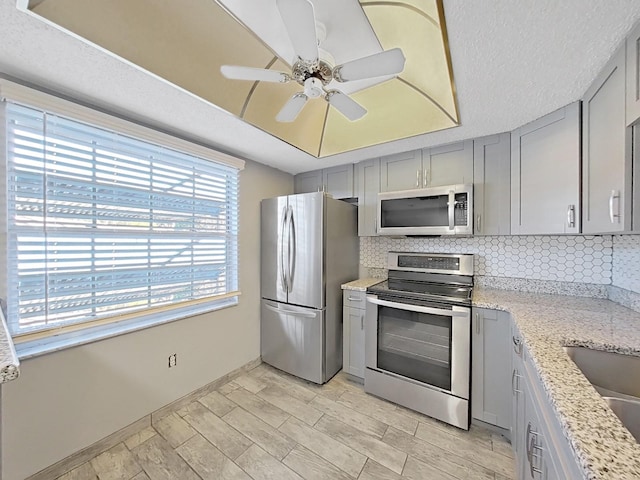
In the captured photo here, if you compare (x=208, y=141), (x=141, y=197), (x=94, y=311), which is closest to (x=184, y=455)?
(x=94, y=311)

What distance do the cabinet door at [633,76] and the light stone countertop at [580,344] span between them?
3.15 ft

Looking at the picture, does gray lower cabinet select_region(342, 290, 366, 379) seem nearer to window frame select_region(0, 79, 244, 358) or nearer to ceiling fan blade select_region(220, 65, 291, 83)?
window frame select_region(0, 79, 244, 358)

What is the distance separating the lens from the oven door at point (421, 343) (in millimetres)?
1829

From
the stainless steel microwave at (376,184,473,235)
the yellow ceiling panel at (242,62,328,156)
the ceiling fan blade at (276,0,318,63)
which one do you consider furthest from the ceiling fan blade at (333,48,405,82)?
the stainless steel microwave at (376,184,473,235)

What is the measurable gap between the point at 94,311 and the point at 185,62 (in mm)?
1712

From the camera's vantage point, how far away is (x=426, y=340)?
6.55 feet

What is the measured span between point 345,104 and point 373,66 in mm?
338

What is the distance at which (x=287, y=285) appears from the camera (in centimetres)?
258

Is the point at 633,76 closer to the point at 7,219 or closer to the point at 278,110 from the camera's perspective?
the point at 278,110

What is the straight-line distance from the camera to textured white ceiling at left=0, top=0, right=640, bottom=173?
0.99 metres

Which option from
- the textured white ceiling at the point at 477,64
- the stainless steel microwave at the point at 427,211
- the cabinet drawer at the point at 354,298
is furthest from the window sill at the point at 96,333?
the stainless steel microwave at the point at 427,211

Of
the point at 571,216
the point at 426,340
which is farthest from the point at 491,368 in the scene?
the point at 571,216

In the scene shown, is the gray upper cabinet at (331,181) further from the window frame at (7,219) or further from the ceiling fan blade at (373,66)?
the ceiling fan blade at (373,66)

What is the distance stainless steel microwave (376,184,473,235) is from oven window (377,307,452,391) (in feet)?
2.44
